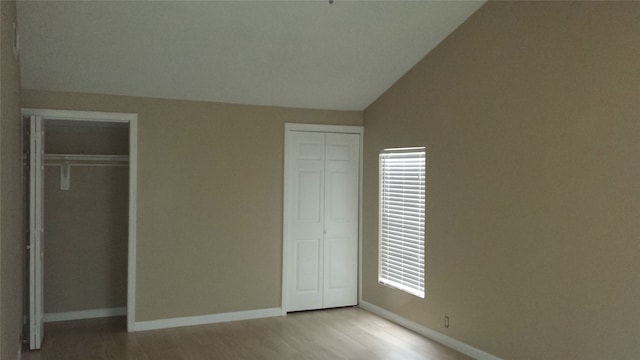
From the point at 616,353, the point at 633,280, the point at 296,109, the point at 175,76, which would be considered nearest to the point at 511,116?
the point at 633,280

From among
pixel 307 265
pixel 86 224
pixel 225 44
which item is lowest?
pixel 307 265

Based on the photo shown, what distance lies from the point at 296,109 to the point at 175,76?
1.56 meters

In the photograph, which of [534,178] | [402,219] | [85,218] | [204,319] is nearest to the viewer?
[534,178]

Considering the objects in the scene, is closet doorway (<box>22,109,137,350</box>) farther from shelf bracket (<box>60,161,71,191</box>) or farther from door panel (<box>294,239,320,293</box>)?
door panel (<box>294,239,320,293</box>)

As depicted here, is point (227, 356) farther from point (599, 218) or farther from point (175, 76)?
point (599, 218)

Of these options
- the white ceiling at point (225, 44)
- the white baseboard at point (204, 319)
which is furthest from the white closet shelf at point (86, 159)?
the white baseboard at point (204, 319)

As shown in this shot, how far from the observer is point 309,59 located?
5.23 metres

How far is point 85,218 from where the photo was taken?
6.01m

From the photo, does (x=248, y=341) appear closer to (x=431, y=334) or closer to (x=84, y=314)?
(x=431, y=334)

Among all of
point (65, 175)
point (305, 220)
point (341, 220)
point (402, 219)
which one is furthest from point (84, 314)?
point (402, 219)

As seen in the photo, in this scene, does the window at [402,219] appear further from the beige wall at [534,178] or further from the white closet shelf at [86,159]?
the white closet shelf at [86,159]

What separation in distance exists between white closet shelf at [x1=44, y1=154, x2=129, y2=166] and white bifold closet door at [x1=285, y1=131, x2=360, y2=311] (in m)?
1.91

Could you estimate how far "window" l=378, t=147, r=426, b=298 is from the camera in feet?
18.3

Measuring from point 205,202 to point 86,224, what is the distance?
4.68ft
